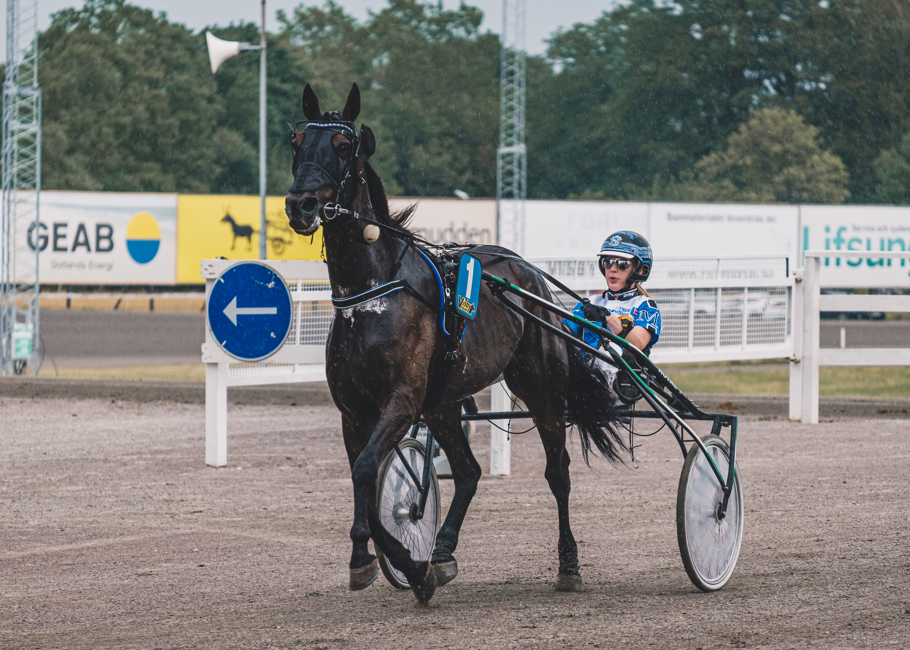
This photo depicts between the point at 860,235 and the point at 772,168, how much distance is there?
16.8m

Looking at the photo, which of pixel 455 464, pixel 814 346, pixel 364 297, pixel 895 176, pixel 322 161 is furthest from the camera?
pixel 895 176

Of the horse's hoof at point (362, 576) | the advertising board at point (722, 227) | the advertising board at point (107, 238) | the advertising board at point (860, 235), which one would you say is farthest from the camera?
the advertising board at point (722, 227)

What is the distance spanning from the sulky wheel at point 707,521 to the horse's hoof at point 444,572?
3.22ft

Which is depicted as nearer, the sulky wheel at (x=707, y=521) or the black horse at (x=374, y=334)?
the black horse at (x=374, y=334)

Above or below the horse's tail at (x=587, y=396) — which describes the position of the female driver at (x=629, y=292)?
above

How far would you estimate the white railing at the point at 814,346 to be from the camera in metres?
11.5

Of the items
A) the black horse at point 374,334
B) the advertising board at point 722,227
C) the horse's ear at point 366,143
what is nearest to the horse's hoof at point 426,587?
the black horse at point 374,334

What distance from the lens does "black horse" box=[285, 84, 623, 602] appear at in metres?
4.46

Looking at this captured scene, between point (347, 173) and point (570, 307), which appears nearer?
point (347, 173)

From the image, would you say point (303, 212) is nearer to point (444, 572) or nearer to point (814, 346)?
point (444, 572)

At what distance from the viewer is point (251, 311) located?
8828 mm

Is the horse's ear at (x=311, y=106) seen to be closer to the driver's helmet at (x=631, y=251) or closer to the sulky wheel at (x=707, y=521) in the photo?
the driver's helmet at (x=631, y=251)

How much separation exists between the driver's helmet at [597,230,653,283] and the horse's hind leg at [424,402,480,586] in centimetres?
103

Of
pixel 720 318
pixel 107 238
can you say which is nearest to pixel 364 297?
pixel 720 318
